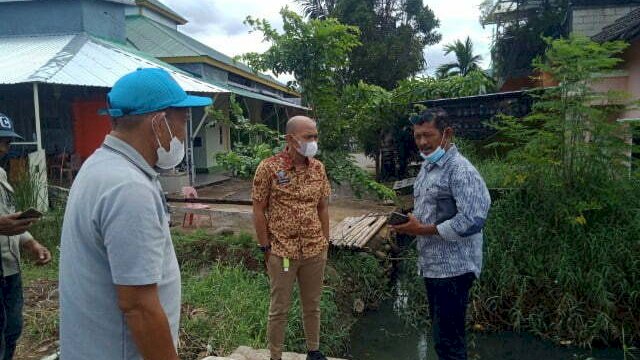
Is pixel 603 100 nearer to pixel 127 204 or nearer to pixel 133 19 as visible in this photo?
pixel 127 204

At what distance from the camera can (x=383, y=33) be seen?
71.7ft

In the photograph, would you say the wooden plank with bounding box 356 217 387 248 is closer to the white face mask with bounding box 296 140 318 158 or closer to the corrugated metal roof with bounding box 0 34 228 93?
the white face mask with bounding box 296 140 318 158

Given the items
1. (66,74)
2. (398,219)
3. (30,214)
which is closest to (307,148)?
(398,219)

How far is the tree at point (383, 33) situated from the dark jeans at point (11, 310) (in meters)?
19.1

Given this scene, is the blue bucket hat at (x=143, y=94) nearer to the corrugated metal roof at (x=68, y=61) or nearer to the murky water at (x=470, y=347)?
the murky water at (x=470, y=347)

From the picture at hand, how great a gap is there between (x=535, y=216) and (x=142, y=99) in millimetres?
5334

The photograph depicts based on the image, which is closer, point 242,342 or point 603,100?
point 242,342

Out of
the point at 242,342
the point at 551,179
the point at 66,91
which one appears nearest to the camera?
the point at 242,342

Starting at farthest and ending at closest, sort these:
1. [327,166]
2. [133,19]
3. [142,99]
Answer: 1. [133,19]
2. [327,166]
3. [142,99]

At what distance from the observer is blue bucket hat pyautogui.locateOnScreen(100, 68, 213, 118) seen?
1574 millimetres

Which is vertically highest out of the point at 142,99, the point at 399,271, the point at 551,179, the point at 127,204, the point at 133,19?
the point at 133,19

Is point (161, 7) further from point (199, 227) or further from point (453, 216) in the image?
point (453, 216)

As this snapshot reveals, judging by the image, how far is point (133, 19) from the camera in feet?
57.9

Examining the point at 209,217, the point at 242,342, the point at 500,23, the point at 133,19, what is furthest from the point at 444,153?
the point at 500,23
